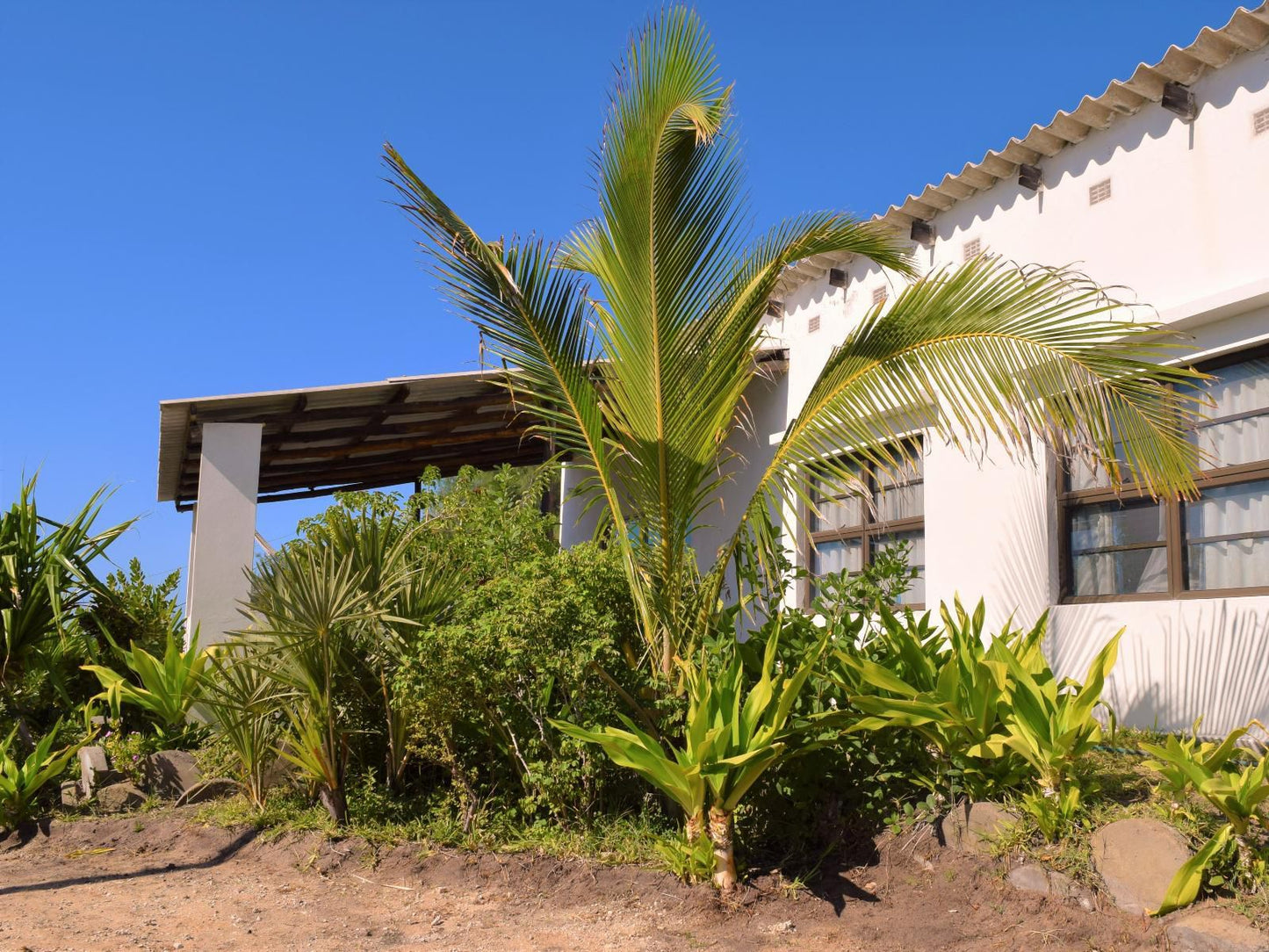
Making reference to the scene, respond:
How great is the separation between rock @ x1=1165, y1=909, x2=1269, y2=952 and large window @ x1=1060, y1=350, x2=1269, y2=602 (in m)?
2.41

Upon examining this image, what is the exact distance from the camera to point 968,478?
700 cm

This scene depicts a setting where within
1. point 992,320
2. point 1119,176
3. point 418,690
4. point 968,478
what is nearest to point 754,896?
point 418,690

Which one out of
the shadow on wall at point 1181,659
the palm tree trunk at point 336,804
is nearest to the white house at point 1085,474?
the shadow on wall at point 1181,659

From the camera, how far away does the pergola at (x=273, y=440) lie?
7.81 meters

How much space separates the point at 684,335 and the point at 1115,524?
3.04 meters

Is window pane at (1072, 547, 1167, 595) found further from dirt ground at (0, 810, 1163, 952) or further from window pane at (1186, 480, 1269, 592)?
dirt ground at (0, 810, 1163, 952)

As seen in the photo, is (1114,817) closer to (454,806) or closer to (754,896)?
(754,896)

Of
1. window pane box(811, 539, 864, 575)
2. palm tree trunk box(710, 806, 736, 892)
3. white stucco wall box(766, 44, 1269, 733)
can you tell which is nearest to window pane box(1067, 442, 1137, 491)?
white stucco wall box(766, 44, 1269, 733)

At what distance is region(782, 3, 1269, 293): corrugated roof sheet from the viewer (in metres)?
5.46

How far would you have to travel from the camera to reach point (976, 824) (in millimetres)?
4227

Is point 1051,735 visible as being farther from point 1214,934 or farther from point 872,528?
point 872,528

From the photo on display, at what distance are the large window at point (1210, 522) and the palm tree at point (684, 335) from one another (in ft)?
2.81

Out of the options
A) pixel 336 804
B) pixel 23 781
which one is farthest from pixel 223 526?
pixel 336 804

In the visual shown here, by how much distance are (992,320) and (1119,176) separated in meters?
2.50
